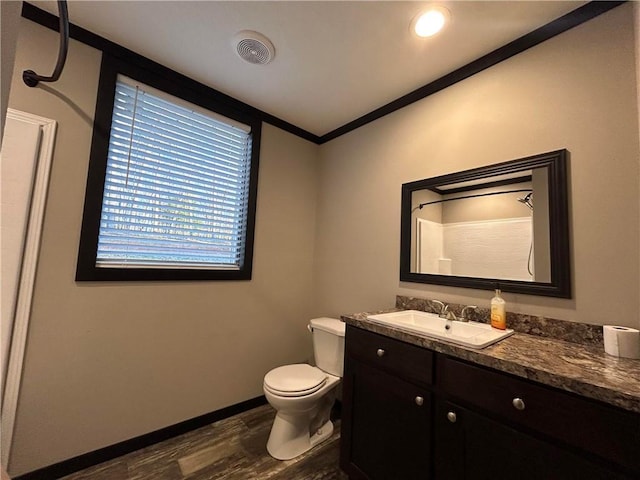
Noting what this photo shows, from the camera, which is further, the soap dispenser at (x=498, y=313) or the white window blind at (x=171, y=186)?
the white window blind at (x=171, y=186)

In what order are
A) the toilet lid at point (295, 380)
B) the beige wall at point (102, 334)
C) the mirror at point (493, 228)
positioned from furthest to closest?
1. the toilet lid at point (295, 380)
2. the beige wall at point (102, 334)
3. the mirror at point (493, 228)

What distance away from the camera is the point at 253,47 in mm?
1609

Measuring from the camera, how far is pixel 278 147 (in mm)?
2471

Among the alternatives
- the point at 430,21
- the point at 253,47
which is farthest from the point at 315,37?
the point at 430,21

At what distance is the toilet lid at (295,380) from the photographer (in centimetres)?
167

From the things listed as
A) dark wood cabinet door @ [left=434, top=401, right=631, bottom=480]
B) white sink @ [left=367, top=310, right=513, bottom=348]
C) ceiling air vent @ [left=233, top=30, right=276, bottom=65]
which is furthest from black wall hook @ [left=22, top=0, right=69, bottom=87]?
dark wood cabinet door @ [left=434, top=401, right=631, bottom=480]

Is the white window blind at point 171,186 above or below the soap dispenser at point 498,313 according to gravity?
above

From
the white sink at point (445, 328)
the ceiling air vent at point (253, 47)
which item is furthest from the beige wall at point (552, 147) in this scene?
the ceiling air vent at point (253, 47)

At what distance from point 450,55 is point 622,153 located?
3.32 ft

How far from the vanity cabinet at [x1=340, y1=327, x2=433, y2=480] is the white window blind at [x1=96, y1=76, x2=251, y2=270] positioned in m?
1.28

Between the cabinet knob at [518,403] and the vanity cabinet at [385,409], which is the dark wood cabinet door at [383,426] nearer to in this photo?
the vanity cabinet at [385,409]

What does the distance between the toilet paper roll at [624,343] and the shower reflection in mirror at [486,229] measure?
1.11 feet

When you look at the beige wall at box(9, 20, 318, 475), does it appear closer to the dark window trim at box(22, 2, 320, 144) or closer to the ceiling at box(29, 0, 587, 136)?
the dark window trim at box(22, 2, 320, 144)

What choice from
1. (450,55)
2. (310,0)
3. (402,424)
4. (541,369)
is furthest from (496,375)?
(310,0)
